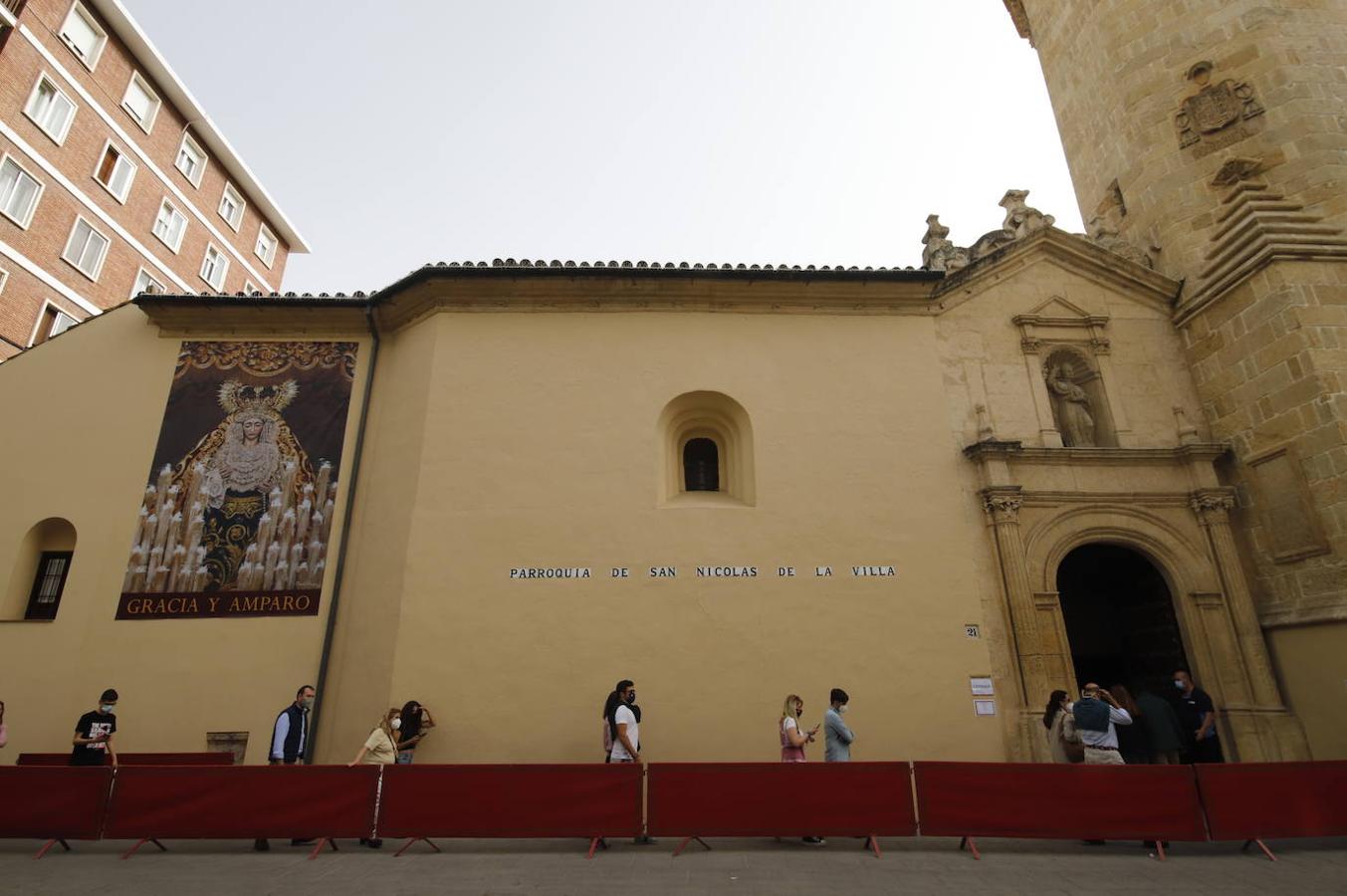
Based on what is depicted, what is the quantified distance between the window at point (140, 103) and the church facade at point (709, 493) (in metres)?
16.1

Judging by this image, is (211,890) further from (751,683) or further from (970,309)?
(970,309)

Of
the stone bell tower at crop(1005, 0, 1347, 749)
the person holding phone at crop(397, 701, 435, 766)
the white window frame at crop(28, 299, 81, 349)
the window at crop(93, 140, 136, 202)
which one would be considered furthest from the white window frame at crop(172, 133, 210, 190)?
the stone bell tower at crop(1005, 0, 1347, 749)

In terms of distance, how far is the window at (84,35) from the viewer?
21.2m

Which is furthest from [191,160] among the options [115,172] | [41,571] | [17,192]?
[41,571]

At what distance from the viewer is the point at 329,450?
38.8ft

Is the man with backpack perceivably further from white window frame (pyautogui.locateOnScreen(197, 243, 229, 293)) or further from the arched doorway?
white window frame (pyautogui.locateOnScreen(197, 243, 229, 293))

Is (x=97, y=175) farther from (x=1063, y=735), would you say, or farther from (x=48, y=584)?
(x=1063, y=735)

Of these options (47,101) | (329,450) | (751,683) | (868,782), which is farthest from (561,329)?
(47,101)

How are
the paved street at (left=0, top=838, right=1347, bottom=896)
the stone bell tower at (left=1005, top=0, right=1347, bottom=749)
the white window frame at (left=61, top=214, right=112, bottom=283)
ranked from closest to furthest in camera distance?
the paved street at (left=0, top=838, right=1347, bottom=896) → the stone bell tower at (left=1005, top=0, right=1347, bottom=749) → the white window frame at (left=61, top=214, right=112, bottom=283)

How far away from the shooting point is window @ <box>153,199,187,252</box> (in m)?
24.7

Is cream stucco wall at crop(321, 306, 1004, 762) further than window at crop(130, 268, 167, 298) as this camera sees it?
No

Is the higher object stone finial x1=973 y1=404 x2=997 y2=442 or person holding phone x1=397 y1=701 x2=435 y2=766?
stone finial x1=973 y1=404 x2=997 y2=442

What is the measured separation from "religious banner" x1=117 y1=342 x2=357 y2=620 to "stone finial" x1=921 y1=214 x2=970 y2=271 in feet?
35.2

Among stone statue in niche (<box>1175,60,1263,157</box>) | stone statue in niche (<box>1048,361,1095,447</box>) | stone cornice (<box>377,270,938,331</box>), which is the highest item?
stone statue in niche (<box>1175,60,1263,157</box>)
